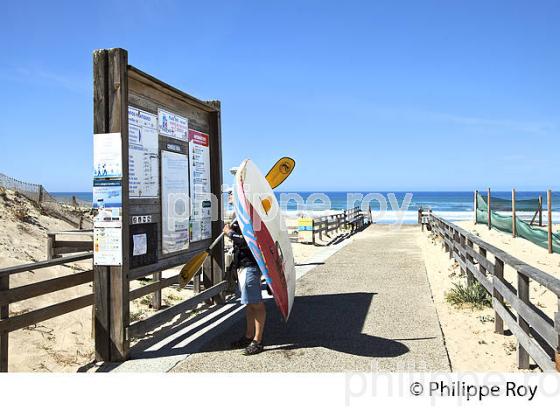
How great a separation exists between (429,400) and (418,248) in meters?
12.5

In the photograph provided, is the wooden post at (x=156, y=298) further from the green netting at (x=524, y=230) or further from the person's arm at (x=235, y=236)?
the green netting at (x=524, y=230)

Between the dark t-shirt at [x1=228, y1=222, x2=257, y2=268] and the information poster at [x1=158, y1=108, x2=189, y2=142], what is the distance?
1.66m

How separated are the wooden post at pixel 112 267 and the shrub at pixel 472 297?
15.2 feet

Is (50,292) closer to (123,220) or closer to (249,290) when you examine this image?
(123,220)

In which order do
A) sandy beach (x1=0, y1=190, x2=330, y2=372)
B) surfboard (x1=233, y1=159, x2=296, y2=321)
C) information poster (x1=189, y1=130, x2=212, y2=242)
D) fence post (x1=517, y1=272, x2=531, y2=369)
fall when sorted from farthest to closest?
information poster (x1=189, y1=130, x2=212, y2=242) < sandy beach (x1=0, y1=190, x2=330, y2=372) < surfboard (x1=233, y1=159, x2=296, y2=321) < fence post (x1=517, y1=272, x2=531, y2=369)

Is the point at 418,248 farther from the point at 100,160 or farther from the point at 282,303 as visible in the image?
the point at 100,160

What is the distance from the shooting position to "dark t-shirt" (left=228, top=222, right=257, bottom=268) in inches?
204

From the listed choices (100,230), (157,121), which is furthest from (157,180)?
(100,230)

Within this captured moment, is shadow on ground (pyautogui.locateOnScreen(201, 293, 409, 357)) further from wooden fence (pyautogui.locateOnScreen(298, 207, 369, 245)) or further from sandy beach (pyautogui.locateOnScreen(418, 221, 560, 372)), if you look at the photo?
wooden fence (pyautogui.locateOnScreen(298, 207, 369, 245))

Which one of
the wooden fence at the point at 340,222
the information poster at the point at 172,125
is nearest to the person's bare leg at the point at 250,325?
the information poster at the point at 172,125

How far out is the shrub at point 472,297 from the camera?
23.0 feet

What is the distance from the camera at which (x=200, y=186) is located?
23.4 feet

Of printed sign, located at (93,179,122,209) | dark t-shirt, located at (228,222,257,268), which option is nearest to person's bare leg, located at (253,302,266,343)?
dark t-shirt, located at (228,222,257,268)

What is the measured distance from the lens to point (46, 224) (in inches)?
635
